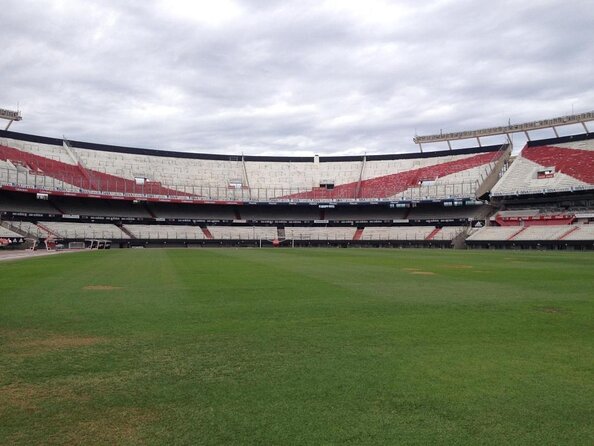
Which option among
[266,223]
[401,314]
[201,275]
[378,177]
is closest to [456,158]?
[378,177]

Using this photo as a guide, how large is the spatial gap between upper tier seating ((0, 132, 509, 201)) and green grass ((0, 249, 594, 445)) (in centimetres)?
5940

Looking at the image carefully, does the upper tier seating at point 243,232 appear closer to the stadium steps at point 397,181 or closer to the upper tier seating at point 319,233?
the upper tier seating at point 319,233

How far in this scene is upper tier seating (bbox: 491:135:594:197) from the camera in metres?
59.7

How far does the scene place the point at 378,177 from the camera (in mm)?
81188

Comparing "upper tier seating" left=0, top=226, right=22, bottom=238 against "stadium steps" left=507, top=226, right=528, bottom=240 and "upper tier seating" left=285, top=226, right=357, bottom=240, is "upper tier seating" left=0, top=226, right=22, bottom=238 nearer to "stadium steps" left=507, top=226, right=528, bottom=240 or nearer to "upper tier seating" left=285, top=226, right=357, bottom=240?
"upper tier seating" left=285, top=226, right=357, bottom=240

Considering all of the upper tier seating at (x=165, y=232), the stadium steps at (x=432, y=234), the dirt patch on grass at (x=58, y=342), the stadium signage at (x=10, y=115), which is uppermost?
the stadium signage at (x=10, y=115)

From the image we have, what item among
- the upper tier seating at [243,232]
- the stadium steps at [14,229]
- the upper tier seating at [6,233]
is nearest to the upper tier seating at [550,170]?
the upper tier seating at [243,232]

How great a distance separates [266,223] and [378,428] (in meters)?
74.6

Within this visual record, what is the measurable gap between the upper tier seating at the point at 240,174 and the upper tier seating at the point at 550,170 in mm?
3971

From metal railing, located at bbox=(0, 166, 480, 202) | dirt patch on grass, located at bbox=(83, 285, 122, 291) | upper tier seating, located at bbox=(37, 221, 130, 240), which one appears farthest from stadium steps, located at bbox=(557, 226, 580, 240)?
upper tier seating, located at bbox=(37, 221, 130, 240)

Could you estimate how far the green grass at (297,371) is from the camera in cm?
404

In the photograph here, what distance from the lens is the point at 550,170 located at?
64062 mm

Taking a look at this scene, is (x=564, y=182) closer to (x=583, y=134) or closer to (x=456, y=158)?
(x=583, y=134)

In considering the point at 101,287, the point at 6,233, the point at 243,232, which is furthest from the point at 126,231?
the point at 101,287
